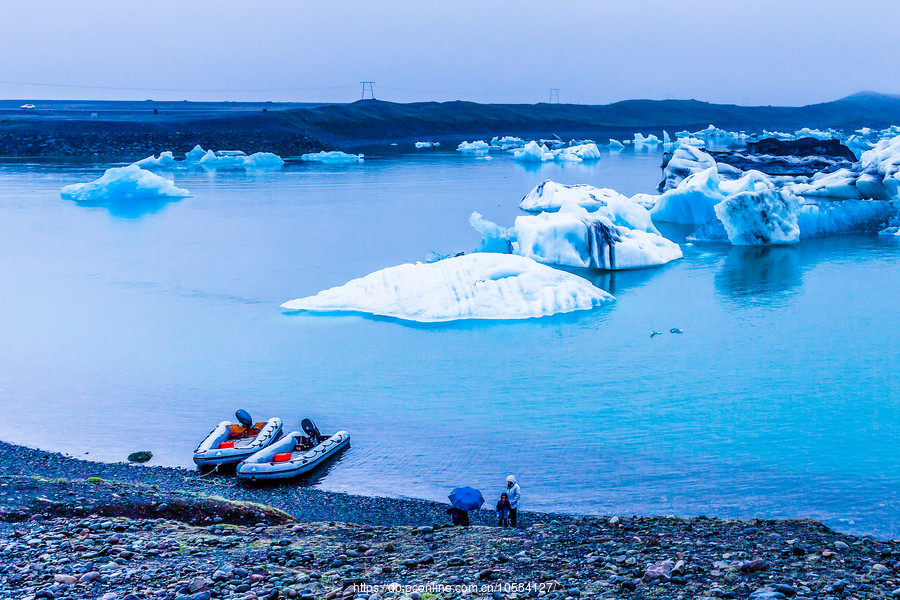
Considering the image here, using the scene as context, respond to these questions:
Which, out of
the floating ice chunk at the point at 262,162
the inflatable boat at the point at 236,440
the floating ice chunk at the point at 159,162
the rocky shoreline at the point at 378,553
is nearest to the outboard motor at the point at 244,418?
the inflatable boat at the point at 236,440

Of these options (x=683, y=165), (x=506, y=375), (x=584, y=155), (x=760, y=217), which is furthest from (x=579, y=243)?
(x=584, y=155)

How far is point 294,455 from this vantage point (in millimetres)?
9109

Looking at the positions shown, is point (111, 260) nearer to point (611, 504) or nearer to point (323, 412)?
point (323, 412)

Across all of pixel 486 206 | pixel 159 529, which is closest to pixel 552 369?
pixel 159 529

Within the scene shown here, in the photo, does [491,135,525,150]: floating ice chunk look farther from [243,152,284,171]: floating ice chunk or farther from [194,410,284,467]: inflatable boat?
[194,410,284,467]: inflatable boat

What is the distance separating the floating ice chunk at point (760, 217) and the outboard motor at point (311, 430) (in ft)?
52.6

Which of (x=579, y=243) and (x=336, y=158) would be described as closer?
(x=579, y=243)

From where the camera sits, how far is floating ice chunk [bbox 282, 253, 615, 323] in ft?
49.7

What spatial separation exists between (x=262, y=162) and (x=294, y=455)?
4385 cm

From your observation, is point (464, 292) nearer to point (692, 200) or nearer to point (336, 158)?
point (692, 200)

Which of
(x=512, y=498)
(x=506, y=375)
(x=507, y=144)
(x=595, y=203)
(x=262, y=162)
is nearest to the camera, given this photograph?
(x=512, y=498)

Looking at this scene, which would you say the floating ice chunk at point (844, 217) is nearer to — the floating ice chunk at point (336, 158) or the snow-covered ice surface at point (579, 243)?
the snow-covered ice surface at point (579, 243)

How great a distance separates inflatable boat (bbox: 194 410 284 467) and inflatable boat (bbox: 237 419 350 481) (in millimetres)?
267

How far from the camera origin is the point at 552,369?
41.2 ft
